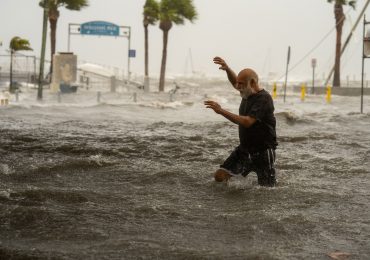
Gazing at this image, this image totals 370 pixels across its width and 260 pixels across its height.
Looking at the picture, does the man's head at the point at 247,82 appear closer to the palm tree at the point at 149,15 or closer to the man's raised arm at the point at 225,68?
the man's raised arm at the point at 225,68

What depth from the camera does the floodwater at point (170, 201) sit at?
407 cm

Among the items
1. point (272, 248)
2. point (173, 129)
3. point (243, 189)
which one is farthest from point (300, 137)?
point (272, 248)

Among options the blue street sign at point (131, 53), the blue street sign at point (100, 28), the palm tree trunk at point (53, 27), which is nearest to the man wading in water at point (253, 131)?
the blue street sign at point (131, 53)

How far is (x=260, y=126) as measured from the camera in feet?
18.4

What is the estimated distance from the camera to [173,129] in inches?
529

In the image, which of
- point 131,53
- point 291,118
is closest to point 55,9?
point 131,53

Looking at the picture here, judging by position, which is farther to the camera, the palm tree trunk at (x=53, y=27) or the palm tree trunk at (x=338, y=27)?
the palm tree trunk at (x=53, y=27)

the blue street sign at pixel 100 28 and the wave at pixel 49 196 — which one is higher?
the blue street sign at pixel 100 28

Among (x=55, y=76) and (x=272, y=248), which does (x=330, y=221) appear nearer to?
(x=272, y=248)

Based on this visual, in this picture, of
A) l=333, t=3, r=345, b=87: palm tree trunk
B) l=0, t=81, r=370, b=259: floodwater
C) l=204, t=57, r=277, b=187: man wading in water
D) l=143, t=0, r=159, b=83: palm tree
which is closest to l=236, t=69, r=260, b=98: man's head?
l=204, t=57, r=277, b=187: man wading in water

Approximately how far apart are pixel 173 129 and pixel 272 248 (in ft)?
31.0

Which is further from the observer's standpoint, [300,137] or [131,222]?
[300,137]

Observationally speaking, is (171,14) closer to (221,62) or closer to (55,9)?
(55,9)

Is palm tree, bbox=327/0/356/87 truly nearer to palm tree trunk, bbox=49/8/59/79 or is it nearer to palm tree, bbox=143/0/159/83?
palm tree, bbox=143/0/159/83
